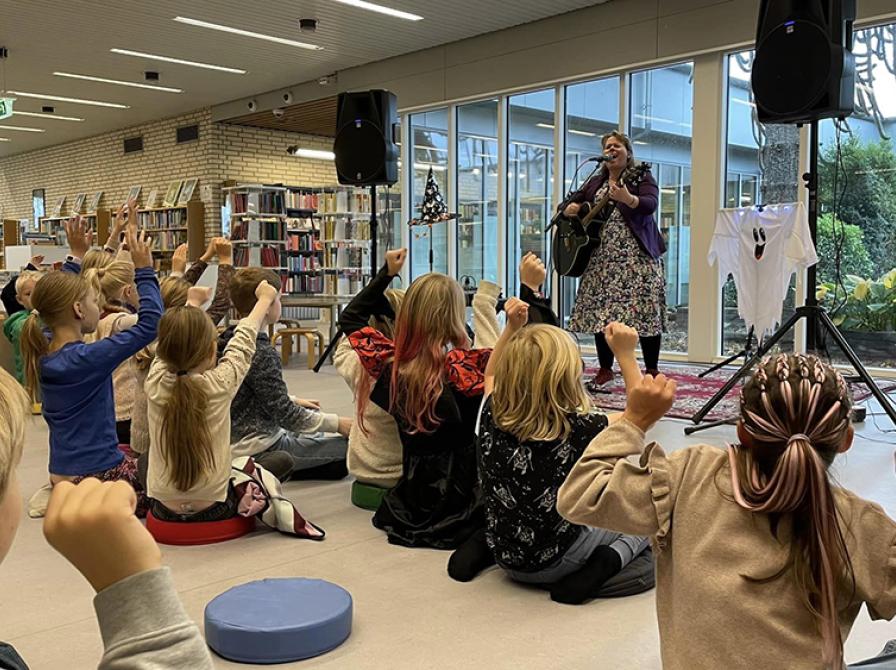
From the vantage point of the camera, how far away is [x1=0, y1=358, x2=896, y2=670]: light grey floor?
6.09 feet

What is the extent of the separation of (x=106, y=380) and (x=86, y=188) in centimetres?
1270

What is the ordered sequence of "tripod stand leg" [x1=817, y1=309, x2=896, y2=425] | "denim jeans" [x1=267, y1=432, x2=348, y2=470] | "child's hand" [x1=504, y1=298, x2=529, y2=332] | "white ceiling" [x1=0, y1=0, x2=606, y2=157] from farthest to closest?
"white ceiling" [x1=0, y1=0, x2=606, y2=157]
"tripod stand leg" [x1=817, y1=309, x2=896, y2=425]
"denim jeans" [x1=267, y1=432, x2=348, y2=470]
"child's hand" [x1=504, y1=298, x2=529, y2=332]

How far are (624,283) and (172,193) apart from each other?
351 inches

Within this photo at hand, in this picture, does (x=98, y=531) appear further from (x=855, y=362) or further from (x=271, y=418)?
(x=855, y=362)

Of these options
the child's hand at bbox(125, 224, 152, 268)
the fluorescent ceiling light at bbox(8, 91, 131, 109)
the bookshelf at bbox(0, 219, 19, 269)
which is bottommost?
the child's hand at bbox(125, 224, 152, 268)

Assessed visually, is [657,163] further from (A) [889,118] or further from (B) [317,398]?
(B) [317,398]

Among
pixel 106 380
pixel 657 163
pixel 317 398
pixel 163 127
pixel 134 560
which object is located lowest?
pixel 317 398

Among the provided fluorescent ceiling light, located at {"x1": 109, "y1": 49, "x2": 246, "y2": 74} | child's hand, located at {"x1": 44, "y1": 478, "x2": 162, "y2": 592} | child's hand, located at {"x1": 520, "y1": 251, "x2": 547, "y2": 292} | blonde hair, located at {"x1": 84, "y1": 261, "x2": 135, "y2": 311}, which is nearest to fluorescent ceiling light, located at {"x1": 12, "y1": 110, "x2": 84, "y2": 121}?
fluorescent ceiling light, located at {"x1": 109, "y1": 49, "x2": 246, "y2": 74}

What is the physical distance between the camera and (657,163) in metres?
7.40

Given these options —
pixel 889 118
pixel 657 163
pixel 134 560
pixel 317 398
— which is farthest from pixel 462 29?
pixel 134 560

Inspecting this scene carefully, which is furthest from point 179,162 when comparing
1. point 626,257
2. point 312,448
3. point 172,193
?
point 312,448

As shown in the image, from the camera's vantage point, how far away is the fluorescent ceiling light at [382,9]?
23.5 feet

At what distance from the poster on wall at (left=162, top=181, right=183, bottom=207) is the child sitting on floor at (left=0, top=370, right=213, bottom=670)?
12.1m

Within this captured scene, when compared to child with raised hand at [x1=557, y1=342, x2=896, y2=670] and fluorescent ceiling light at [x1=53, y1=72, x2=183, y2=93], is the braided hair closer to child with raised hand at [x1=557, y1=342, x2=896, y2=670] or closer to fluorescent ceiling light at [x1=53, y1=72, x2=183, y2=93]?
child with raised hand at [x1=557, y1=342, x2=896, y2=670]
